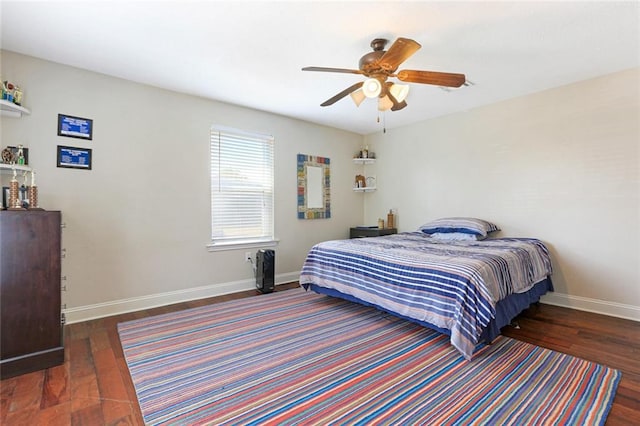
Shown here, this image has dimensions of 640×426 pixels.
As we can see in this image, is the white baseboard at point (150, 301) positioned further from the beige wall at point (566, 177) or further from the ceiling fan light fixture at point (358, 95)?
the beige wall at point (566, 177)

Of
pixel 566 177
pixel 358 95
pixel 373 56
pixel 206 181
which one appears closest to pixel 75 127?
pixel 206 181

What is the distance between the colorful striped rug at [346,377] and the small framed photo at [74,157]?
159cm

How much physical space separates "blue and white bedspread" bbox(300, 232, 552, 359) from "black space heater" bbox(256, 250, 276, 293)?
0.62 meters

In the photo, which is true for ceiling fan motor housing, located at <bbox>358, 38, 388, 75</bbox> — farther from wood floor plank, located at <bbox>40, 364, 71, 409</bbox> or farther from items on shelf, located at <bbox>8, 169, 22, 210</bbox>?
wood floor plank, located at <bbox>40, 364, 71, 409</bbox>

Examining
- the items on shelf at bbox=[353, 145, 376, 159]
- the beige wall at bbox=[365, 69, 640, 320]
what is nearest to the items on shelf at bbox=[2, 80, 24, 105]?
the items on shelf at bbox=[353, 145, 376, 159]

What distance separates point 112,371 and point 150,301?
1.33 metres

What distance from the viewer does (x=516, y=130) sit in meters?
3.57

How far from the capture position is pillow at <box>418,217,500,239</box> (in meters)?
3.49

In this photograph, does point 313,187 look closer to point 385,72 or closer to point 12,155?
point 385,72

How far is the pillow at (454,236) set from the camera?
3.48 metres

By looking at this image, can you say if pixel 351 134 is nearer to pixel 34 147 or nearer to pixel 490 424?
pixel 34 147

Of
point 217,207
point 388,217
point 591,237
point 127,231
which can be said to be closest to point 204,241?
point 217,207

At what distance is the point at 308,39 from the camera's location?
232cm

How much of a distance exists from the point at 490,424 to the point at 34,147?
3.94 m
